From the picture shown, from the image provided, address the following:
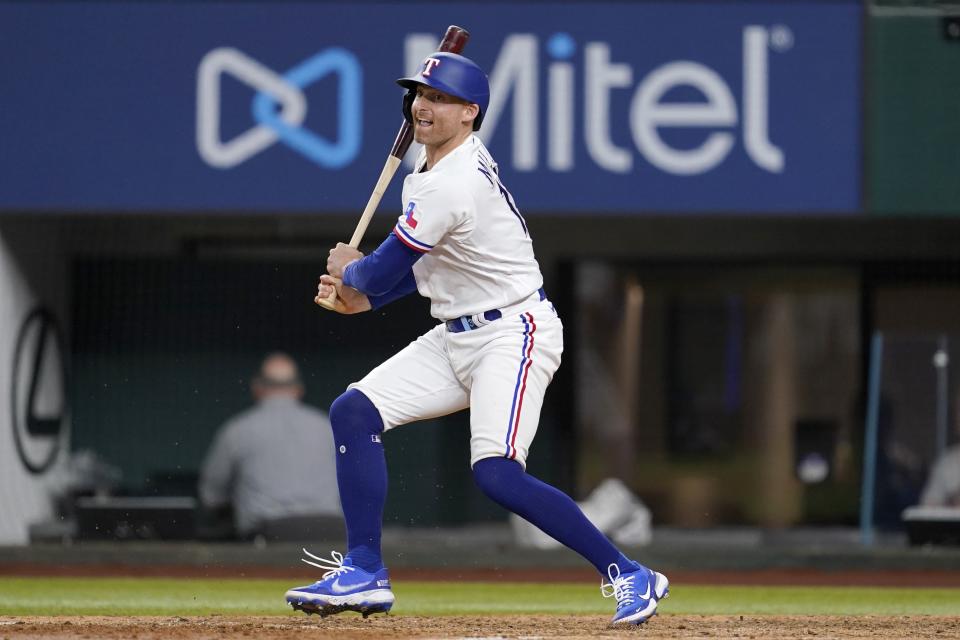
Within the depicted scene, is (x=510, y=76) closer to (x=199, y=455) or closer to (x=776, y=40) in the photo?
(x=776, y=40)

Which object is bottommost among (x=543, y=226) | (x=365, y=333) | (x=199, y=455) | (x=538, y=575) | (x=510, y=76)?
(x=538, y=575)

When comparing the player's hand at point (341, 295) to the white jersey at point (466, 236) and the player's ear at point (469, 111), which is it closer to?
the white jersey at point (466, 236)

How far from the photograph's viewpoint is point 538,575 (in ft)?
32.6

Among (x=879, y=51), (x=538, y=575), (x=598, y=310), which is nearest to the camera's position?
(x=538, y=575)

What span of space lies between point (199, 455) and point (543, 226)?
2931 millimetres

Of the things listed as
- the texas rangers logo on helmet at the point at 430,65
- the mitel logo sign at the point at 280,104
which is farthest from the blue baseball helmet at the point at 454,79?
the mitel logo sign at the point at 280,104

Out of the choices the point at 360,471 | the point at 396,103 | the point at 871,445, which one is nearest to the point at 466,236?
the point at 360,471

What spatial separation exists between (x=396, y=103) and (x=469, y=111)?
5174 mm

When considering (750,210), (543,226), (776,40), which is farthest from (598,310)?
(776,40)

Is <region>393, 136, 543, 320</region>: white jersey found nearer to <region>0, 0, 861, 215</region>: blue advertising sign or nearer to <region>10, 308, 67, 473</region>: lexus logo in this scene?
<region>0, 0, 861, 215</region>: blue advertising sign

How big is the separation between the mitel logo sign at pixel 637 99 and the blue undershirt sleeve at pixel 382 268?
522 centimetres

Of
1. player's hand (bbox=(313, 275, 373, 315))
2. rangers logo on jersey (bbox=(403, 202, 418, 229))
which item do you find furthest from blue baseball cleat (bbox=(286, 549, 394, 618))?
rangers logo on jersey (bbox=(403, 202, 418, 229))

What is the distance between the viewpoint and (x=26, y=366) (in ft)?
36.0

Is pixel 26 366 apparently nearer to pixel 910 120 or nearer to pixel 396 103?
pixel 396 103
